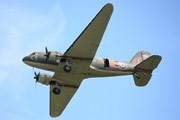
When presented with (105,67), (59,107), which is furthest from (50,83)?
(105,67)

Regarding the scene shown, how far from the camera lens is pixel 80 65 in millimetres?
26000

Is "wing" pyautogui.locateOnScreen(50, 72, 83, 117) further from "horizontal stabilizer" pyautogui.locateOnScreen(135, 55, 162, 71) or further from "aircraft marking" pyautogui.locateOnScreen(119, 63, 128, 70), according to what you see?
"horizontal stabilizer" pyautogui.locateOnScreen(135, 55, 162, 71)

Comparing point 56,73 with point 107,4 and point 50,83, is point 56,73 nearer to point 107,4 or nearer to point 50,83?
point 50,83

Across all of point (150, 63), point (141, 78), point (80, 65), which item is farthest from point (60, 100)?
point (150, 63)

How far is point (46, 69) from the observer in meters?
26.2

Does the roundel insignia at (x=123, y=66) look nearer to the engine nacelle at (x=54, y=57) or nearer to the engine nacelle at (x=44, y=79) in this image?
the engine nacelle at (x=54, y=57)

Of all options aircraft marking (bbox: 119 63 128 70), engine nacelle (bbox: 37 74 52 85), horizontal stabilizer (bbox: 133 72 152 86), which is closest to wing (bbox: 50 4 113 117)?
engine nacelle (bbox: 37 74 52 85)

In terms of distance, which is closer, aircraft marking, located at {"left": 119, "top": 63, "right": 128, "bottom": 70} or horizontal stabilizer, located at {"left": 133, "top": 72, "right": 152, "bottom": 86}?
aircraft marking, located at {"left": 119, "top": 63, "right": 128, "bottom": 70}

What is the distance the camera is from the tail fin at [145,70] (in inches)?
1108

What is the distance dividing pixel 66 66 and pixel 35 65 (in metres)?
2.91

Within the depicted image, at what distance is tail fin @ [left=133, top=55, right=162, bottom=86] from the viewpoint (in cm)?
2813

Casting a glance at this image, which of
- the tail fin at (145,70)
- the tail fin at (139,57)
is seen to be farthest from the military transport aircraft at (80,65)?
the tail fin at (139,57)

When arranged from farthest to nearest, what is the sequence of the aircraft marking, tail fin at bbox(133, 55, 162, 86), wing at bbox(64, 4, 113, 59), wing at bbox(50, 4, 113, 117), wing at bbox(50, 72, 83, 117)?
tail fin at bbox(133, 55, 162, 86) → the aircraft marking → wing at bbox(50, 72, 83, 117) → wing at bbox(50, 4, 113, 117) → wing at bbox(64, 4, 113, 59)

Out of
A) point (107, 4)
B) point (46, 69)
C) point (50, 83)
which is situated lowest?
point (50, 83)
